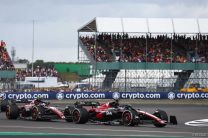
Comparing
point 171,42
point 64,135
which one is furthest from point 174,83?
point 64,135

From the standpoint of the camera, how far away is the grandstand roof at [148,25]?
4897 cm

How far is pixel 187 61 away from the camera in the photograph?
50188 mm

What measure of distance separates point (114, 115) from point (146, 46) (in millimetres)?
29957

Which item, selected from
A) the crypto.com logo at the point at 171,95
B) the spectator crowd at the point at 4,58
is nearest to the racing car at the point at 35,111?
the crypto.com logo at the point at 171,95

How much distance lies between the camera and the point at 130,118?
19406 mm

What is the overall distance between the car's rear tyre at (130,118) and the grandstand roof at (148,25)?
28.9 meters

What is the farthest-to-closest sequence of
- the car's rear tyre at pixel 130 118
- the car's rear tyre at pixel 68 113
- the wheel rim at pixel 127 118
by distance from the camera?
1. the car's rear tyre at pixel 68 113
2. the wheel rim at pixel 127 118
3. the car's rear tyre at pixel 130 118

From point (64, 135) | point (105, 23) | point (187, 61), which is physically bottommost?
point (64, 135)

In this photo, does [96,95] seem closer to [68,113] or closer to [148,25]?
[148,25]

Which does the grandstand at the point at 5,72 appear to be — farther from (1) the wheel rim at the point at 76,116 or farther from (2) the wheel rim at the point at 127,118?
(2) the wheel rim at the point at 127,118

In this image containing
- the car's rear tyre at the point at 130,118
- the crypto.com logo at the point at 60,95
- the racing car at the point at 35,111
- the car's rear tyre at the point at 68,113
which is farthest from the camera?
the crypto.com logo at the point at 60,95

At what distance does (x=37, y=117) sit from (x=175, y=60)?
30.3 meters

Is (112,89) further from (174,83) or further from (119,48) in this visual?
(119,48)

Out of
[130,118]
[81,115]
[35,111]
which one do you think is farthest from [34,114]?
[130,118]
